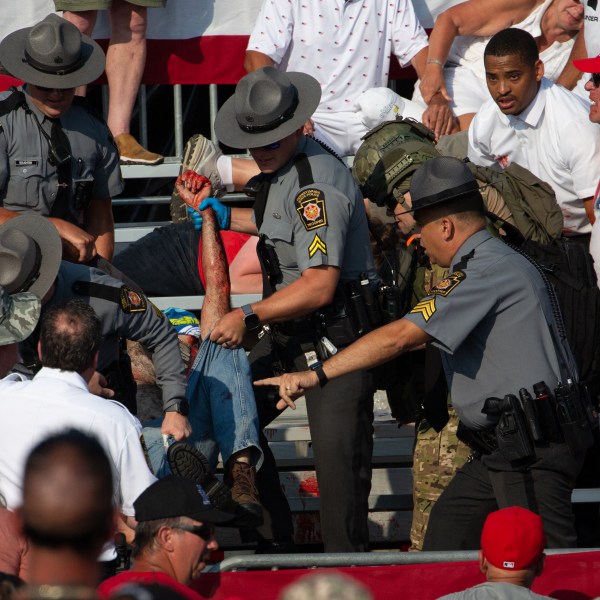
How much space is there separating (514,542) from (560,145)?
2648 mm

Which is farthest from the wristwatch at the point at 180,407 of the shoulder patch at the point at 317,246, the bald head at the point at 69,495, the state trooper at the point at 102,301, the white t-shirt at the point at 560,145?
the bald head at the point at 69,495

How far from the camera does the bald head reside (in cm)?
183

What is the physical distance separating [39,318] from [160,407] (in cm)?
135

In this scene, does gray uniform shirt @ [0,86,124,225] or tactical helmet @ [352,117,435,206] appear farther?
tactical helmet @ [352,117,435,206]

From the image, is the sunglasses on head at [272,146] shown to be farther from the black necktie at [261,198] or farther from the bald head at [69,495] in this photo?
the bald head at [69,495]

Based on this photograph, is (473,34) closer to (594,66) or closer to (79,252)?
(594,66)

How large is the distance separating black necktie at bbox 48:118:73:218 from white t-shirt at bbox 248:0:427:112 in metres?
1.92

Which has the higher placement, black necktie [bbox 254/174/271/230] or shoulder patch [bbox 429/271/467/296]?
black necktie [bbox 254/174/271/230]

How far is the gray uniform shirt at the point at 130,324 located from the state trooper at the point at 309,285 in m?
0.20

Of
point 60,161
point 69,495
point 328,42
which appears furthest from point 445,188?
point 69,495

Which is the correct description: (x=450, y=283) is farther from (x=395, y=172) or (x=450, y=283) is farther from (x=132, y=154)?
(x=132, y=154)

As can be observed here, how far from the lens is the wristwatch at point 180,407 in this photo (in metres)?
4.94

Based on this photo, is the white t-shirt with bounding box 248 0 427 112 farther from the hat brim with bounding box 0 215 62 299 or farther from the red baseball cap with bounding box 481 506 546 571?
the red baseball cap with bounding box 481 506 546 571

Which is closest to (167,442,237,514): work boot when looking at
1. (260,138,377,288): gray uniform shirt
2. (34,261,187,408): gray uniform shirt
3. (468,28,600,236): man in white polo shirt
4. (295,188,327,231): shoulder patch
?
(34,261,187,408): gray uniform shirt
